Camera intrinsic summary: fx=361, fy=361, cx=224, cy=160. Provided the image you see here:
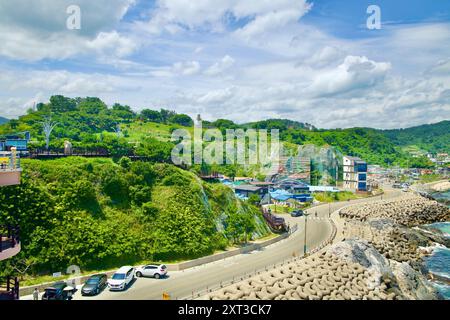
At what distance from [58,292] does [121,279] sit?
423 centimetres

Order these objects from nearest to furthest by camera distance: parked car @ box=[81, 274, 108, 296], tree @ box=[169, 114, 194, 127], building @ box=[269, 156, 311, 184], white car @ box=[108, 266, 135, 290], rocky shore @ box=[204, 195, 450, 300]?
rocky shore @ box=[204, 195, 450, 300] < parked car @ box=[81, 274, 108, 296] < white car @ box=[108, 266, 135, 290] < building @ box=[269, 156, 311, 184] < tree @ box=[169, 114, 194, 127]

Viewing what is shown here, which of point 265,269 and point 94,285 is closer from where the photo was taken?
point 94,285

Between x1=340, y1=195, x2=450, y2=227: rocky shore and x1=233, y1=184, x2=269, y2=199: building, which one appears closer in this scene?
x1=340, y1=195, x2=450, y2=227: rocky shore

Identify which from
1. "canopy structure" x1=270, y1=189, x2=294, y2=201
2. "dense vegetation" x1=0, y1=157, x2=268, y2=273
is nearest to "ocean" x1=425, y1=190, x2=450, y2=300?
"dense vegetation" x1=0, y1=157, x2=268, y2=273

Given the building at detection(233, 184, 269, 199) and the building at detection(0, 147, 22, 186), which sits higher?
the building at detection(0, 147, 22, 186)

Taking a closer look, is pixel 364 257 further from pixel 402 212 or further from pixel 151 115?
pixel 151 115

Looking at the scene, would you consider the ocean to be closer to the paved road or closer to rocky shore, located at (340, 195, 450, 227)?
the paved road

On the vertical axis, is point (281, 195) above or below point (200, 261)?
above

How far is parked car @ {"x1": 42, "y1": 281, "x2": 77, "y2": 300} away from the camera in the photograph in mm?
22656

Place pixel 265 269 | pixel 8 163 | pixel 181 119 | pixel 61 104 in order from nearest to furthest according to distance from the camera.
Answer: pixel 8 163, pixel 265 269, pixel 61 104, pixel 181 119

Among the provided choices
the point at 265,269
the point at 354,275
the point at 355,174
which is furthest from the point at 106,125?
the point at 354,275

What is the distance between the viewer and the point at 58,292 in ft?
75.4

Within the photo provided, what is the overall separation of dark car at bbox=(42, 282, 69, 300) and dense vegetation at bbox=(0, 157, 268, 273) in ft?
14.8

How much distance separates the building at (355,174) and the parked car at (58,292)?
8823 cm
